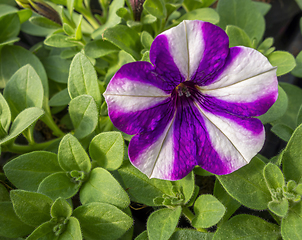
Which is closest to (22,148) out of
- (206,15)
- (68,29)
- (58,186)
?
(58,186)

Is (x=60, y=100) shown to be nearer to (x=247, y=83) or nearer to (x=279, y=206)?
(x=247, y=83)

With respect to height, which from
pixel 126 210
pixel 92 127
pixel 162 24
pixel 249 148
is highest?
pixel 162 24

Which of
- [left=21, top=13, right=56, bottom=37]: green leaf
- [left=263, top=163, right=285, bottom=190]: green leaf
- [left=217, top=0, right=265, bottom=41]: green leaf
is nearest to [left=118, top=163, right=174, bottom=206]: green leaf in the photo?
[left=263, top=163, right=285, bottom=190]: green leaf

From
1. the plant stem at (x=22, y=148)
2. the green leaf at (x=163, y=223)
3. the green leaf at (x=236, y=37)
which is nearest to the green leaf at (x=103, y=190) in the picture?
the green leaf at (x=163, y=223)

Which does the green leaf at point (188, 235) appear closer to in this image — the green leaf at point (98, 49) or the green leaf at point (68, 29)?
the green leaf at point (98, 49)

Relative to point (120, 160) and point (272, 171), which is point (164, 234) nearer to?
point (120, 160)

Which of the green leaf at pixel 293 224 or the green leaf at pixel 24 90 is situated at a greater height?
the green leaf at pixel 24 90

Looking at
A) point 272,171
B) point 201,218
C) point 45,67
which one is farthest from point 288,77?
point 45,67
